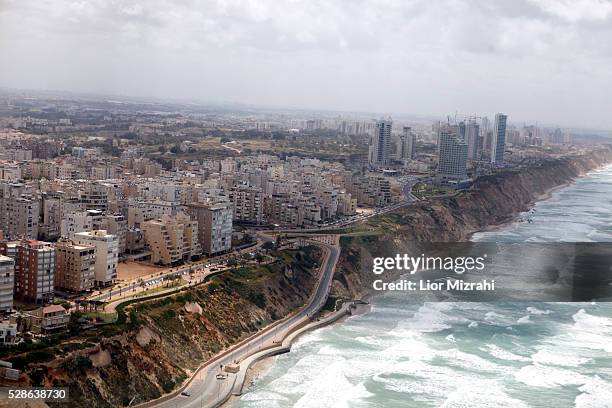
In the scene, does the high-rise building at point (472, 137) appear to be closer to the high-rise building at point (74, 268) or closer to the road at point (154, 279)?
the road at point (154, 279)

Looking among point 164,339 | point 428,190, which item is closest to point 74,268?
point 164,339

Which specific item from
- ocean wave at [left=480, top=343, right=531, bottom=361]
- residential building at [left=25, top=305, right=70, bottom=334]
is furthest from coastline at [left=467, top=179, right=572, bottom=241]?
residential building at [left=25, top=305, right=70, bottom=334]

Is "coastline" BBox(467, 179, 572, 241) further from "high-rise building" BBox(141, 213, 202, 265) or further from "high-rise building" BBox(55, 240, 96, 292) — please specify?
"high-rise building" BBox(55, 240, 96, 292)

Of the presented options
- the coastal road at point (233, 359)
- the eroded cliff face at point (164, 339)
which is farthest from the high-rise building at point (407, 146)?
the eroded cliff face at point (164, 339)

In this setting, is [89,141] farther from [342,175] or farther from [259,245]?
[259,245]

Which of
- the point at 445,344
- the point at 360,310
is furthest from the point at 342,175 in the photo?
the point at 445,344

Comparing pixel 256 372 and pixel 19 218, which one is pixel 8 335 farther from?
pixel 19 218
